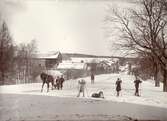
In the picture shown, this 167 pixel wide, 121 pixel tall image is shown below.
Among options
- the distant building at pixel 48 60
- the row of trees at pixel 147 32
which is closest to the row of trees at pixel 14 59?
the distant building at pixel 48 60

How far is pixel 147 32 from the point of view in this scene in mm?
1871

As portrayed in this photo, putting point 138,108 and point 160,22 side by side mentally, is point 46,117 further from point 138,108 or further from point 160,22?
point 160,22

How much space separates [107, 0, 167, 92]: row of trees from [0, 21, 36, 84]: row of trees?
2.03ft

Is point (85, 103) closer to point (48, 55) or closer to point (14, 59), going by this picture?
point (48, 55)

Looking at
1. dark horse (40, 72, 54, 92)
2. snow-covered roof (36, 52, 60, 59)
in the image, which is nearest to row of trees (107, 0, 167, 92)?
snow-covered roof (36, 52, 60, 59)

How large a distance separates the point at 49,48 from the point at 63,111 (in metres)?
0.44

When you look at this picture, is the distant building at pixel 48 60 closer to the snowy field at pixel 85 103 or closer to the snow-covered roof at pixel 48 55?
the snow-covered roof at pixel 48 55

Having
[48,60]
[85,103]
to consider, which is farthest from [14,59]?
[85,103]

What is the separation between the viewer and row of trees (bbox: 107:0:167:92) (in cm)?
184

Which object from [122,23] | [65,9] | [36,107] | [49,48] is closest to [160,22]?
[122,23]

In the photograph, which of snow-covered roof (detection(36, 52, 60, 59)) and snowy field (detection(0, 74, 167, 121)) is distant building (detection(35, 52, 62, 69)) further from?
snowy field (detection(0, 74, 167, 121))

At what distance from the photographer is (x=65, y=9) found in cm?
184

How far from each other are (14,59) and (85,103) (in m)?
0.57

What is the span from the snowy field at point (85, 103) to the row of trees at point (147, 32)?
0.44 ft
